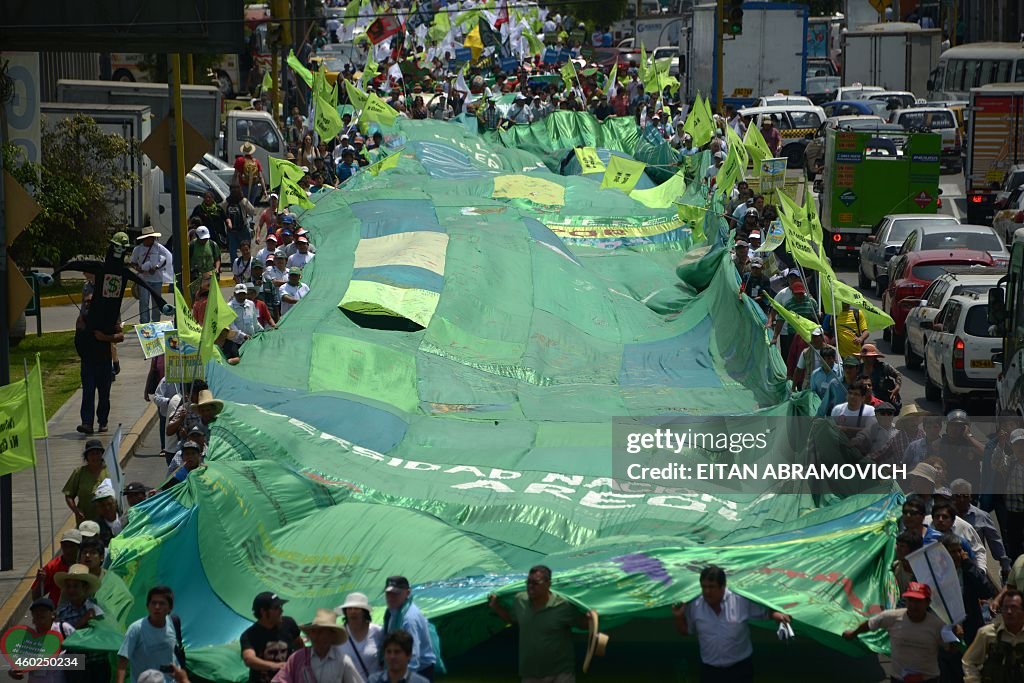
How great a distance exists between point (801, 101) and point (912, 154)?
17.4 m

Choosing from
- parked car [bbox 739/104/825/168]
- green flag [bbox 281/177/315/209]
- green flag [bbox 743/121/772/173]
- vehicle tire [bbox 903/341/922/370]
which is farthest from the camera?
parked car [bbox 739/104/825/168]

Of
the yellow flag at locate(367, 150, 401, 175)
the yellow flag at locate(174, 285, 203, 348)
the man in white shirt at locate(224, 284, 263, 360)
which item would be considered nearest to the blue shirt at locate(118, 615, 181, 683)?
the yellow flag at locate(174, 285, 203, 348)

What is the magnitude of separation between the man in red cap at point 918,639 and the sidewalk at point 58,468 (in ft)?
22.5

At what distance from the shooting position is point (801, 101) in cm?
4928

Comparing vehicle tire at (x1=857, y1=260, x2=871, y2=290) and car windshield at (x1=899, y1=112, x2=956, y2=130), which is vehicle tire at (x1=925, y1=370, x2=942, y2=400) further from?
car windshield at (x1=899, y1=112, x2=956, y2=130)

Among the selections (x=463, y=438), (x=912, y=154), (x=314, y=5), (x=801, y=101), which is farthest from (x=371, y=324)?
(x=314, y=5)

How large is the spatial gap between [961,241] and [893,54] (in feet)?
112

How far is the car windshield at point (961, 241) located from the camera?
26.3 m

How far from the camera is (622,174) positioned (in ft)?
92.7

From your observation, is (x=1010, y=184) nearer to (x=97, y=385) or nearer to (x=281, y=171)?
→ (x=281, y=171)

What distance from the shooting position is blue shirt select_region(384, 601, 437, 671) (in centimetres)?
999

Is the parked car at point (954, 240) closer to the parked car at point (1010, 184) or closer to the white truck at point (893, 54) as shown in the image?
the parked car at point (1010, 184)

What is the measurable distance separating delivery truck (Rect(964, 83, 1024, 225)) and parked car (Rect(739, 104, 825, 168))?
25.3 ft

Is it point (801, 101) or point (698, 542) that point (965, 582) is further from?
point (801, 101)
